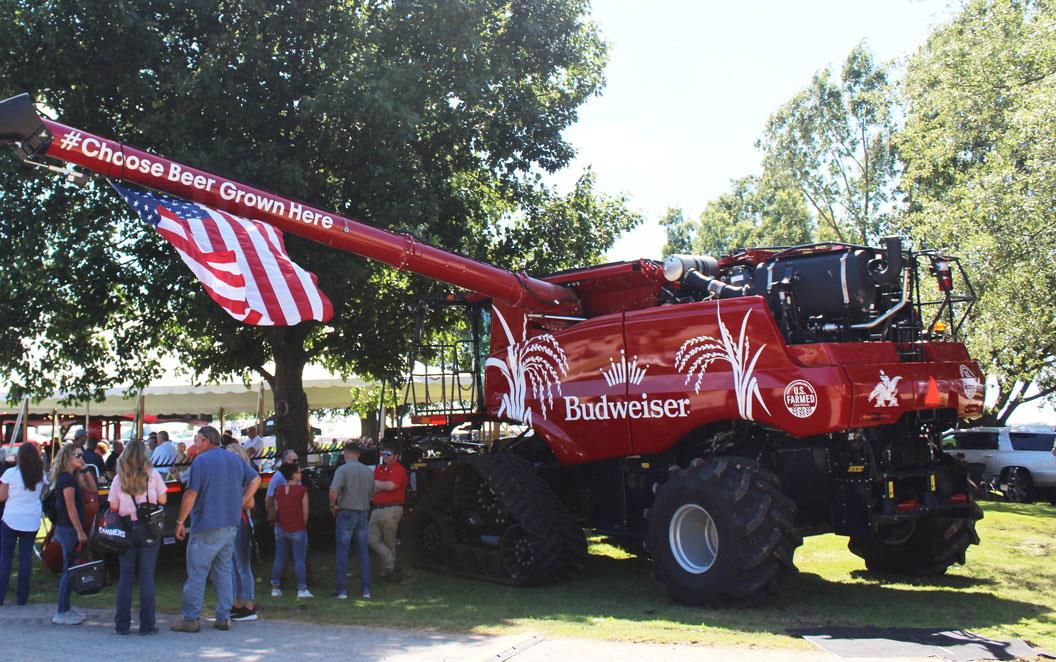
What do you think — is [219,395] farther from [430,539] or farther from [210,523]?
[210,523]

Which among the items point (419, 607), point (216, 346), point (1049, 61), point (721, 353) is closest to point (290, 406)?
point (216, 346)

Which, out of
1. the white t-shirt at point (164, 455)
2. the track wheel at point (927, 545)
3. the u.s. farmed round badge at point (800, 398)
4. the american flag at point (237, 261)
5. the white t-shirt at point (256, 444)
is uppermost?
the american flag at point (237, 261)

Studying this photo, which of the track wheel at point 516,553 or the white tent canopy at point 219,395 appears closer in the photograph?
the track wheel at point 516,553

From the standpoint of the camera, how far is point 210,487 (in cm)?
858

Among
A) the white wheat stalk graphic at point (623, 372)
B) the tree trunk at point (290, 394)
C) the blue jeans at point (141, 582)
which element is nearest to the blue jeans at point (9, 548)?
the blue jeans at point (141, 582)

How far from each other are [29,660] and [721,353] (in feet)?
21.6

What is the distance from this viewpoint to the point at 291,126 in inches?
617

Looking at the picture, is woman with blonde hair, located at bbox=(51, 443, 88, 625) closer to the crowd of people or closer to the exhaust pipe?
Answer: the crowd of people

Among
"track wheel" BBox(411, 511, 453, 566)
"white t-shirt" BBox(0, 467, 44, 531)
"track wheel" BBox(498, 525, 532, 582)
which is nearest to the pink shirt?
"white t-shirt" BBox(0, 467, 44, 531)

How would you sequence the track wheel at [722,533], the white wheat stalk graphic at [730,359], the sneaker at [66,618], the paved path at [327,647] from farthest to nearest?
the white wheat stalk graphic at [730,359] → the sneaker at [66,618] → the track wheel at [722,533] → the paved path at [327,647]

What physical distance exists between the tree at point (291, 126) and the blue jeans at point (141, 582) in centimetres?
670

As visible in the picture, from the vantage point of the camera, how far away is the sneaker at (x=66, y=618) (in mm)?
9148

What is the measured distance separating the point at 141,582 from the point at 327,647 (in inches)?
76.7

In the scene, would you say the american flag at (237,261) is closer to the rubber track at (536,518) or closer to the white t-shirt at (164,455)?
the rubber track at (536,518)
